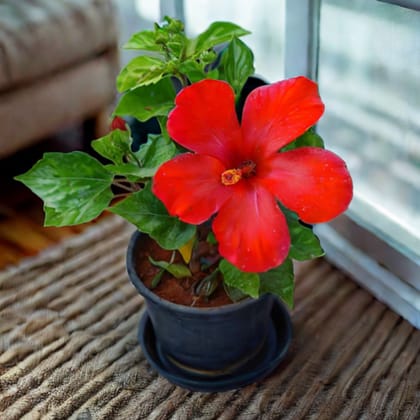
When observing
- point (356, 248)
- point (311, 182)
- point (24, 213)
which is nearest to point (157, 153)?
point (311, 182)

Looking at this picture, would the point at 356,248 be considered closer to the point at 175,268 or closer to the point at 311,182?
the point at 175,268

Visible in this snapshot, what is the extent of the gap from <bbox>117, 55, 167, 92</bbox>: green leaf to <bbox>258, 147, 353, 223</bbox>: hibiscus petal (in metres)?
0.22

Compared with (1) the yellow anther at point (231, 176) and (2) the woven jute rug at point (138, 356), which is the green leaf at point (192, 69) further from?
(2) the woven jute rug at point (138, 356)

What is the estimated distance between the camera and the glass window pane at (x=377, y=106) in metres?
1.14

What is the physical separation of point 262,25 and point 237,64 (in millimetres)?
482

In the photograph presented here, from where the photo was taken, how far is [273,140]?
34.8 inches

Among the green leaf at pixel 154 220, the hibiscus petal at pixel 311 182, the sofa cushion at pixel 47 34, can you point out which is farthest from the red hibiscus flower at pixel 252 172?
the sofa cushion at pixel 47 34

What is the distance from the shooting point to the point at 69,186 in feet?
3.17

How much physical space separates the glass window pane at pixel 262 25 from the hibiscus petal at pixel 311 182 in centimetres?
59

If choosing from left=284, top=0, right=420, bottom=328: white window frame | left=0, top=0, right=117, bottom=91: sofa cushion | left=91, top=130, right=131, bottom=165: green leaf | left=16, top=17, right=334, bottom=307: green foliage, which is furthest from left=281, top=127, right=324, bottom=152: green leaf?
left=0, top=0, right=117, bottom=91: sofa cushion

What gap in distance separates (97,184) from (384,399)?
61cm

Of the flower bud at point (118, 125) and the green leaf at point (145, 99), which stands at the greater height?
the green leaf at point (145, 99)

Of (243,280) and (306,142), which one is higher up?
(306,142)

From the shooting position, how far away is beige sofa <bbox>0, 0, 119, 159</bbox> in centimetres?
145
